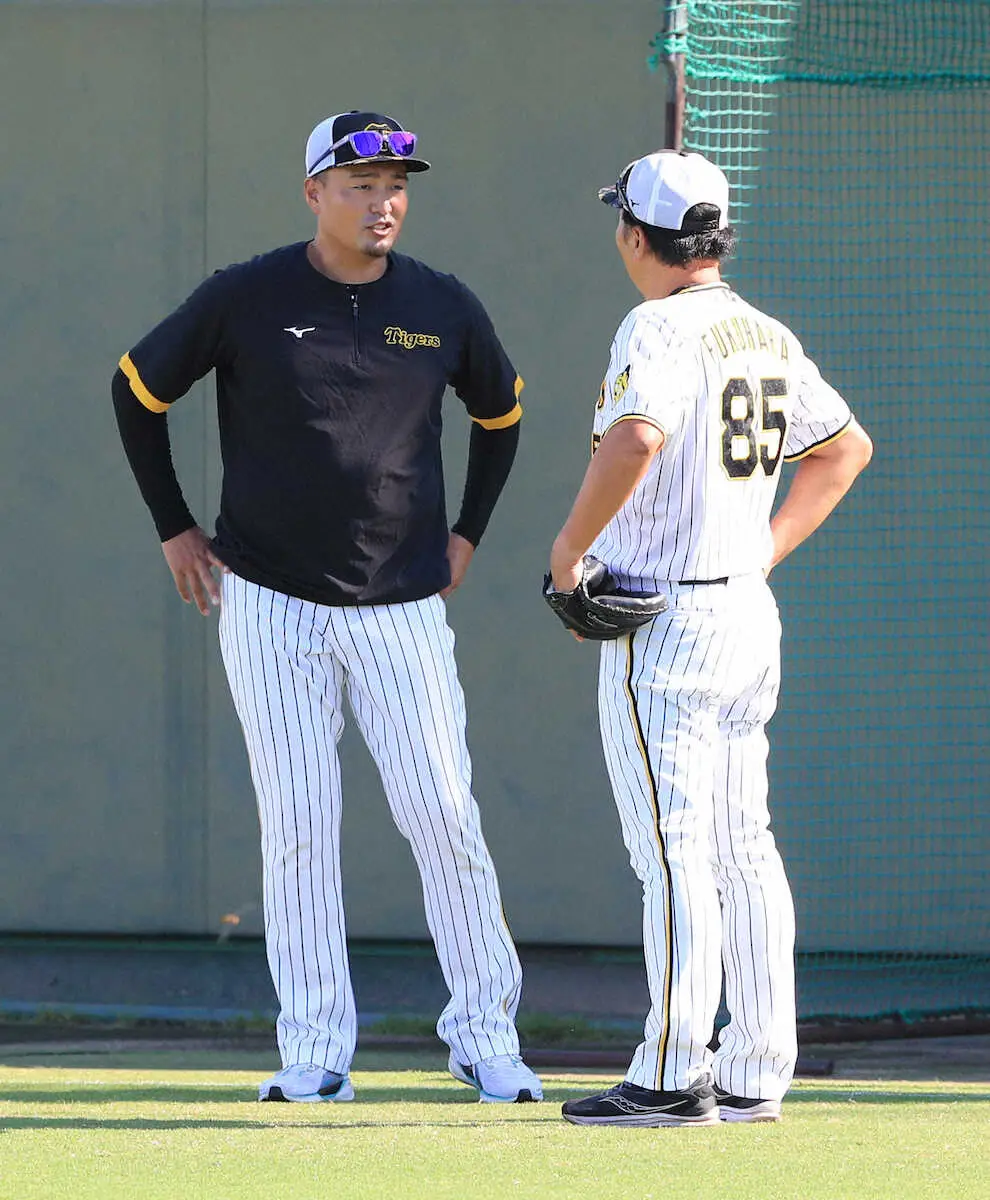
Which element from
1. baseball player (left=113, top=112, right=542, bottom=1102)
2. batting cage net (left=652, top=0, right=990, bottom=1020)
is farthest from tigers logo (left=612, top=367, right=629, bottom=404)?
batting cage net (left=652, top=0, right=990, bottom=1020)

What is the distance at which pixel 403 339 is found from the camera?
4277 millimetres

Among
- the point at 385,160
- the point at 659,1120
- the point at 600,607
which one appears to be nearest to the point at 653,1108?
the point at 659,1120

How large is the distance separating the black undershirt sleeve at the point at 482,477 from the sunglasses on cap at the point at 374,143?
709mm

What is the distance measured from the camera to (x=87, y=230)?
23.1ft

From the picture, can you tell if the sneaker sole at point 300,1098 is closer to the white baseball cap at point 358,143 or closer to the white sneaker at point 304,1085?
the white sneaker at point 304,1085

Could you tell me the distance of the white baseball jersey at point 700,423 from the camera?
3660 millimetres

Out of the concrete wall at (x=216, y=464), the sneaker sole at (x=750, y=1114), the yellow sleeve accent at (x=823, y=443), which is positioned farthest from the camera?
the concrete wall at (x=216, y=464)

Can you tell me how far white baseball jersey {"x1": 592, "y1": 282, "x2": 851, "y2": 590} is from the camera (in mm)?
3660

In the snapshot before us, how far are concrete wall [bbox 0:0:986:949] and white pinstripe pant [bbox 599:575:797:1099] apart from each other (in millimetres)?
2846

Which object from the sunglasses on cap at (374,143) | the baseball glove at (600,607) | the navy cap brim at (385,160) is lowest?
the baseball glove at (600,607)

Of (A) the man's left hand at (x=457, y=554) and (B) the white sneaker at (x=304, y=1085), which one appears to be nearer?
(B) the white sneaker at (x=304, y=1085)

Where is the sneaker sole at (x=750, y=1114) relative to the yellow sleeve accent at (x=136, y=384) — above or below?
below

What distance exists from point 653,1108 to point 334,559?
128 cm

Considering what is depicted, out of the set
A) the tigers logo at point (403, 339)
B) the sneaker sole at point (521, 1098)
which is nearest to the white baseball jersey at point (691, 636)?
the sneaker sole at point (521, 1098)
